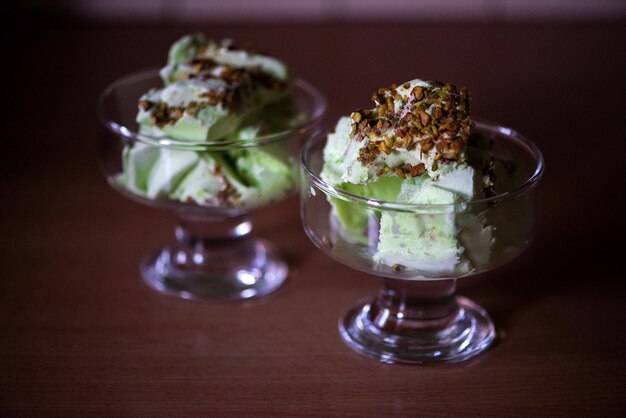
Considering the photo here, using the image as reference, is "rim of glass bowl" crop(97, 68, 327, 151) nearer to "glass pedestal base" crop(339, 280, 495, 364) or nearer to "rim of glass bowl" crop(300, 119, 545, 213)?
"rim of glass bowl" crop(300, 119, 545, 213)

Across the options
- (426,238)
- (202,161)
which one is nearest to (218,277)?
(202,161)

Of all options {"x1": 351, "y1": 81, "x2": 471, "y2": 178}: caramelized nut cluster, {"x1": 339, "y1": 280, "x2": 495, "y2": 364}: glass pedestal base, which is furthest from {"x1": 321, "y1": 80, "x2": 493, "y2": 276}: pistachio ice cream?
{"x1": 339, "y1": 280, "x2": 495, "y2": 364}: glass pedestal base

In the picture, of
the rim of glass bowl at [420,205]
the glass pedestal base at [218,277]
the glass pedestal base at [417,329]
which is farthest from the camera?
the glass pedestal base at [218,277]

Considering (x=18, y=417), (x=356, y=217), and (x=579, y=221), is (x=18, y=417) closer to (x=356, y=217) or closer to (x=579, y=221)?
(x=356, y=217)

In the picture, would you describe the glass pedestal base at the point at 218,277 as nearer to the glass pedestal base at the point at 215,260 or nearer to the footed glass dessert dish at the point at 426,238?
the glass pedestal base at the point at 215,260

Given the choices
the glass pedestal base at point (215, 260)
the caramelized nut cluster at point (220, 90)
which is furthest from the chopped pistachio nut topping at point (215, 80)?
the glass pedestal base at point (215, 260)

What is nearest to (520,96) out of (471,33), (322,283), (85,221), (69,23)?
(471,33)

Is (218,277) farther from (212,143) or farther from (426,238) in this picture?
(426,238)
